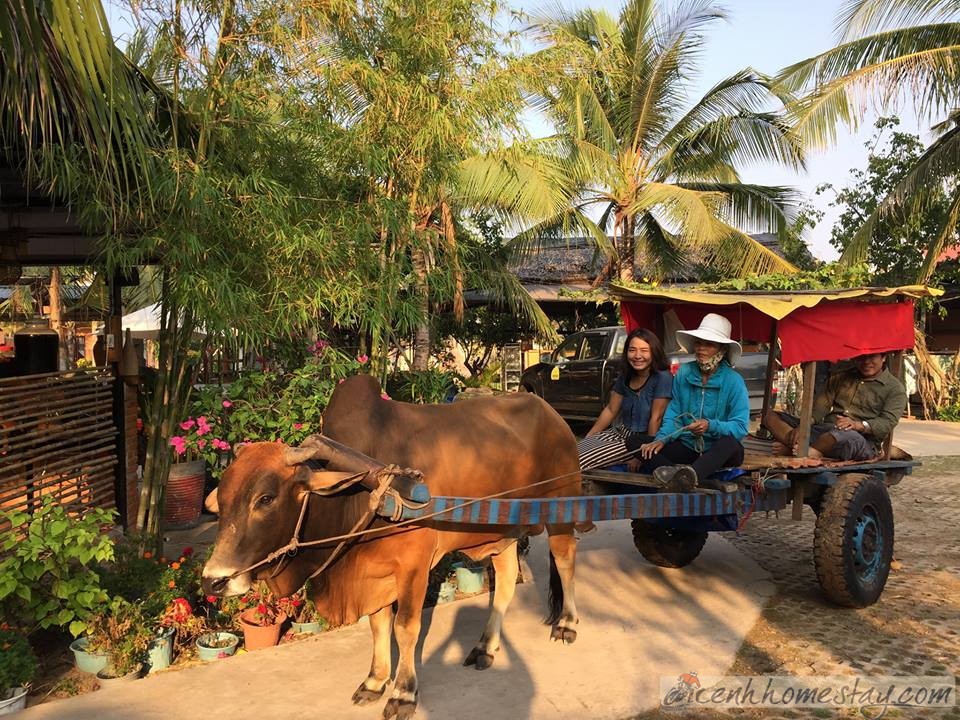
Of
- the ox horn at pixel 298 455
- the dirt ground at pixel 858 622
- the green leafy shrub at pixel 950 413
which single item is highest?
the ox horn at pixel 298 455

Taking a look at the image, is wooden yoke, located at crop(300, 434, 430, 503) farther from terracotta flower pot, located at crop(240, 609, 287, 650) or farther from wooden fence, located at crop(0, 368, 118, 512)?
wooden fence, located at crop(0, 368, 118, 512)

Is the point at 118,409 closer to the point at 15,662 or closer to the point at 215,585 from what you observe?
the point at 15,662

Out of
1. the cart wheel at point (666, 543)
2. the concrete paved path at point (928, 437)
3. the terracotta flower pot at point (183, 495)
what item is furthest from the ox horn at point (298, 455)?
the concrete paved path at point (928, 437)

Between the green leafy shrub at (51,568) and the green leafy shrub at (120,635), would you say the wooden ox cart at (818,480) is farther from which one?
the green leafy shrub at (51,568)

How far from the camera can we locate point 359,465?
3062 millimetres

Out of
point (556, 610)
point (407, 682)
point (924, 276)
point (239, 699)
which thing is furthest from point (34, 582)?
point (924, 276)

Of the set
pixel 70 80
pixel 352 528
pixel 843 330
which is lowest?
pixel 352 528

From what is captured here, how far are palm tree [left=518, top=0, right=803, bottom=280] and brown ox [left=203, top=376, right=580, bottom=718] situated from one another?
384 inches

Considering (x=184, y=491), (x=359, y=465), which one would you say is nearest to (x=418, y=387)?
(x=184, y=491)

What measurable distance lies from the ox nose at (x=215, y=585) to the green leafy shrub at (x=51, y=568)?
4.06 feet

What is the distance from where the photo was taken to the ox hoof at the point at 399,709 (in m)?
3.40

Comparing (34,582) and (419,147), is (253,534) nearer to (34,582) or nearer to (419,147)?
(34,582)

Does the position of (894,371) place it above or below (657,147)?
below

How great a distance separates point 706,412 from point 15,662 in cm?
385
